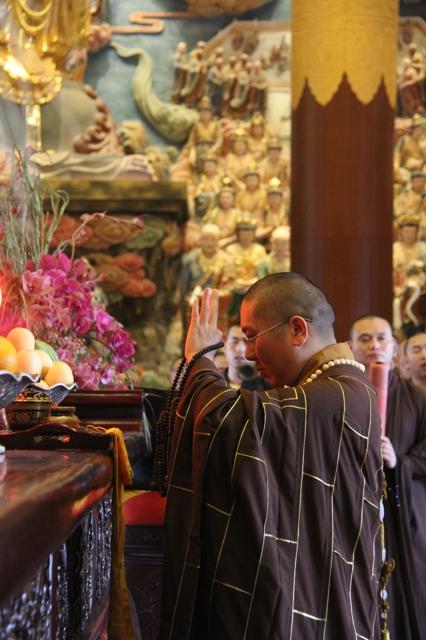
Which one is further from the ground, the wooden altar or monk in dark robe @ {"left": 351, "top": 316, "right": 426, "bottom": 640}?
Answer: the wooden altar

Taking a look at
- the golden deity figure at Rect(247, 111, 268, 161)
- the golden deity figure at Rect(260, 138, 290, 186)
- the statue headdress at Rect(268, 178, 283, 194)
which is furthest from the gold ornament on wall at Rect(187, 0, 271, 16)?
the statue headdress at Rect(268, 178, 283, 194)

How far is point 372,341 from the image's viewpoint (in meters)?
4.99

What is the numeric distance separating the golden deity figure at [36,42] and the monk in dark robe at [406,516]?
10.5 ft

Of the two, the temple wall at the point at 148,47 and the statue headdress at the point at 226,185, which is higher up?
the temple wall at the point at 148,47

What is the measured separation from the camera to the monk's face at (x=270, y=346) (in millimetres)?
2791

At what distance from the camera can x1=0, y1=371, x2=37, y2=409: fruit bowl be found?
1.86 meters

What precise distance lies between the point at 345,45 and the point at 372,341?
366 cm

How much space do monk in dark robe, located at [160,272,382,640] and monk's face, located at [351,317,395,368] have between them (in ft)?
7.41

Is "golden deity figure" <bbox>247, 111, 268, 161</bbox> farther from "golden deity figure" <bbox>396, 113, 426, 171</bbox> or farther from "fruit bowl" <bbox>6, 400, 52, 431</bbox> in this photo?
"fruit bowl" <bbox>6, 400, 52, 431</bbox>

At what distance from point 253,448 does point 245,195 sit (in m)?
9.37

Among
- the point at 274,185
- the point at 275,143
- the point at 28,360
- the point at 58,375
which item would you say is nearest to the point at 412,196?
the point at 274,185

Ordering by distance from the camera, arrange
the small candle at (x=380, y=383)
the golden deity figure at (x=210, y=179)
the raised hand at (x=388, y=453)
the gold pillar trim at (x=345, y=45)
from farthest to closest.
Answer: the golden deity figure at (x=210, y=179), the gold pillar trim at (x=345, y=45), the raised hand at (x=388, y=453), the small candle at (x=380, y=383)

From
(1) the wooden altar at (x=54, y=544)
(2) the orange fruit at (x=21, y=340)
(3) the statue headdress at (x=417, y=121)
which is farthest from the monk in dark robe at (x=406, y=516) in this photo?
(3) the statue headdress at (x=417, y=121)

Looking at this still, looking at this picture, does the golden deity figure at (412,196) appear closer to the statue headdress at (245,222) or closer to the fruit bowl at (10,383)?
the statue headdress at (245,222)
